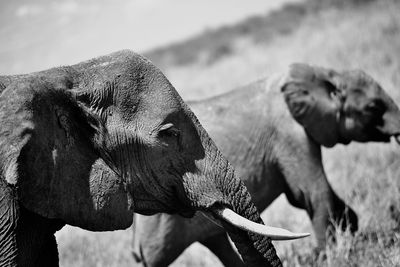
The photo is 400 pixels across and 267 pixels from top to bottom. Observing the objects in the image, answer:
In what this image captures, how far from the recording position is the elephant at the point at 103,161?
7.48 feet

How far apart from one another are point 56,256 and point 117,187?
0.58 metres

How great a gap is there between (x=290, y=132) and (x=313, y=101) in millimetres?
341

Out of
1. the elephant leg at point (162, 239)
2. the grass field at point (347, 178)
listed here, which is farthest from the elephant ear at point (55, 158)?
the grass field at point (347, 178)

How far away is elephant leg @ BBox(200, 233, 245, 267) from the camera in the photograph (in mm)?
4641

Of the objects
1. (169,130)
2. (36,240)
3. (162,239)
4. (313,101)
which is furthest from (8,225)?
(313,101)

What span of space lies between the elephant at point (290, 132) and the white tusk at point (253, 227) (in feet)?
5.76

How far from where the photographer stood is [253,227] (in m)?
2.62

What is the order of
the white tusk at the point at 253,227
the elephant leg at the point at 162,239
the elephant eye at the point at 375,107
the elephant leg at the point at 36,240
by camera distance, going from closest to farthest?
the elephant leg at the point at 36,240
the white tusk at the point at 253,227
the elephant leg at the point at 162,239
the elephant eye at the point at 375,107

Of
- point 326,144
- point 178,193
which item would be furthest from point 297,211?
point 178,193

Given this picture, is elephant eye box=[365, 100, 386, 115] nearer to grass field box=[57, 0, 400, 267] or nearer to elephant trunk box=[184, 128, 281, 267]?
grass field box=[57, 0, 400, 267]

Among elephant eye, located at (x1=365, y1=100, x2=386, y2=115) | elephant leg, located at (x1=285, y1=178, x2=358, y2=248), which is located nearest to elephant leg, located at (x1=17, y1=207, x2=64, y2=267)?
elephant leg, located at (x1=285, y1=178, x2=358, y2=248)

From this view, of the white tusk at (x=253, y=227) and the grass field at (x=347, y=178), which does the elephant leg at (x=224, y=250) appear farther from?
the white tusk at (x=253, y=227)

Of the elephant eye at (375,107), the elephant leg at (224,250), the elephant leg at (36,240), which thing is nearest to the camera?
the elephant leg at (36,240)

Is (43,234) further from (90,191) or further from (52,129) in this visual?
(52,129)
